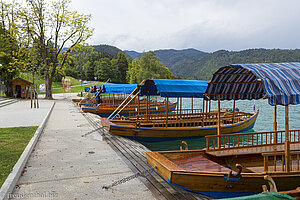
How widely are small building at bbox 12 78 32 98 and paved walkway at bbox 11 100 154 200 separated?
1226 inches

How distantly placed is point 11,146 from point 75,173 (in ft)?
11.3

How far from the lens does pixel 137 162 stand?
6.82 meters

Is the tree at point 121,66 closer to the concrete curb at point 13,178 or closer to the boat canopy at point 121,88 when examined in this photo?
the boat canopy at point 121,88

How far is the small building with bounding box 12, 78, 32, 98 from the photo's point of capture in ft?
117

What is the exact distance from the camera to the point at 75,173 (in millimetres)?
5730

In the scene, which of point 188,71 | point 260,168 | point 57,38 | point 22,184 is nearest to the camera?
point 22,184

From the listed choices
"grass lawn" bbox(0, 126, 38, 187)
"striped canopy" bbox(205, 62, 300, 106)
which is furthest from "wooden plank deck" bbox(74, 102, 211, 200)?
"grass lawn" bbox(0, 126, 38, 187)

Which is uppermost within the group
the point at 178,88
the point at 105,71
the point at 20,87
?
the point at 105,71

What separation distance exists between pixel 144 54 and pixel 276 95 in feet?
211

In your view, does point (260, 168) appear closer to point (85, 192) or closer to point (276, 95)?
point (276, 95)

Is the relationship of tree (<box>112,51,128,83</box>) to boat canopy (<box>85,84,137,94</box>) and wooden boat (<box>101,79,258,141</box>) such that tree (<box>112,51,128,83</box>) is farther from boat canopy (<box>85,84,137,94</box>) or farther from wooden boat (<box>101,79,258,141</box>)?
wooden boat (<box>101,79,258,141</box>)

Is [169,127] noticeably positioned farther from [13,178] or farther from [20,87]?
[20,87]

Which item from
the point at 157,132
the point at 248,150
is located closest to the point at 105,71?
the point at 157,132

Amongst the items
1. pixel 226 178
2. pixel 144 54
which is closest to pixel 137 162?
pixel 226 178
